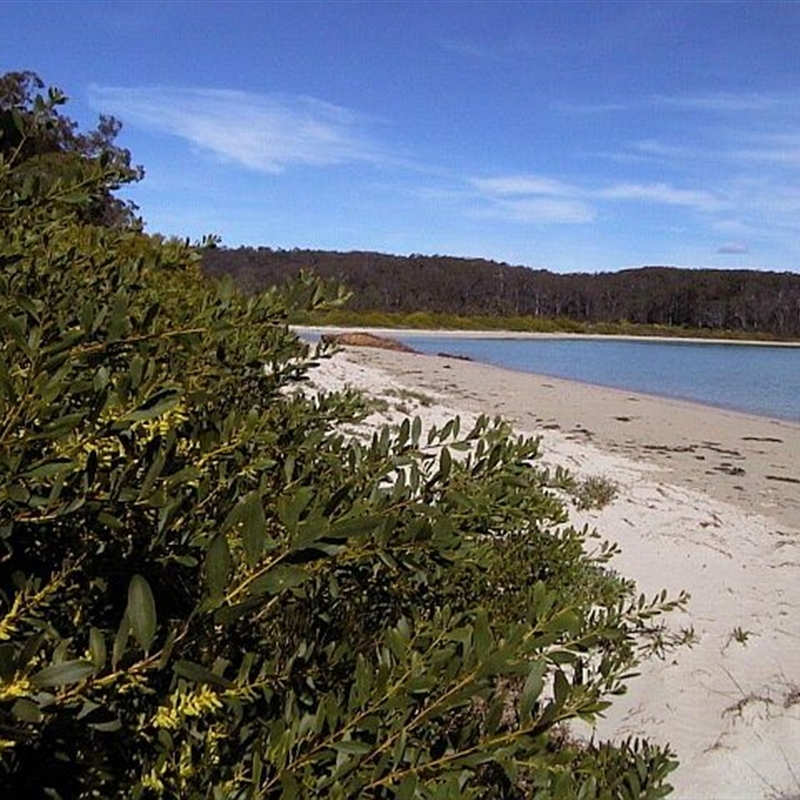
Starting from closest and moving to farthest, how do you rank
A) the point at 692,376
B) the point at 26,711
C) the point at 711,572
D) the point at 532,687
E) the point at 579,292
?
1. the point at 26,711
2. the point at 532,687
3. the point at 711,572
4. the point at 692,376
5. the point at 579,292

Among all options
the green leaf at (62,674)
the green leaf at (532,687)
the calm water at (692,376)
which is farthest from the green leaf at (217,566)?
the calm water at (692,376)

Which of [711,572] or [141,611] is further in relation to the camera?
[711,572]

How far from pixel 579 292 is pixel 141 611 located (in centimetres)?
12849

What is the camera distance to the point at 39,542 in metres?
1.11

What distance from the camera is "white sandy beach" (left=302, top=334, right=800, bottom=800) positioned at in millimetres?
3398

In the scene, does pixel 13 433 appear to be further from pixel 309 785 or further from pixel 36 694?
pixel 309 785

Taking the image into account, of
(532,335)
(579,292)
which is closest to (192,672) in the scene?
(532,335)

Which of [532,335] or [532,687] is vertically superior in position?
[532,687]

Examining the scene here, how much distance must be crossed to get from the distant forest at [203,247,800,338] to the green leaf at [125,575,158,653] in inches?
3901

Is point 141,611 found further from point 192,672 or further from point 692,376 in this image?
point 692,376

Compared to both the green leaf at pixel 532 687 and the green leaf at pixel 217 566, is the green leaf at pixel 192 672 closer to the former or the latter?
the green leaf at pixel 217 566

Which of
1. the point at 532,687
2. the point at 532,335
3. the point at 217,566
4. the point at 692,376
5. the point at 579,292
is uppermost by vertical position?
the point at 579,292

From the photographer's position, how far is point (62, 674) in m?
0.77

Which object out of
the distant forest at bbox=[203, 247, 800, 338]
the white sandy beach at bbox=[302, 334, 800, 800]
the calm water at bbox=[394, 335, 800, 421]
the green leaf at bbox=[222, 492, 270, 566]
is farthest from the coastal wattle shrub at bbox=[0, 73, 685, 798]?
the distant forest at bbox=[203, 247, 800, 338]
